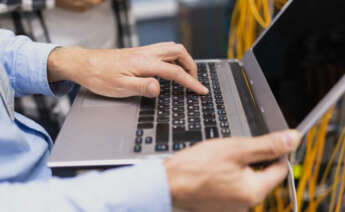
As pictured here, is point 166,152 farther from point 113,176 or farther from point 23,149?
point 23,149

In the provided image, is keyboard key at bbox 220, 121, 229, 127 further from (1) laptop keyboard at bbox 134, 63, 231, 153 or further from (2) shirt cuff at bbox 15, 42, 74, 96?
(2) shirt cuff at bbox 15, 42, 74, 96

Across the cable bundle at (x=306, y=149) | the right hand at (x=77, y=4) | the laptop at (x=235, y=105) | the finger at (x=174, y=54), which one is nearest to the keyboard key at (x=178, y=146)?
the laptop at (x=235, y=105)

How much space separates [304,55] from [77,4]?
758 mm

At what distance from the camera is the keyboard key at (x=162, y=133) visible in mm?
459

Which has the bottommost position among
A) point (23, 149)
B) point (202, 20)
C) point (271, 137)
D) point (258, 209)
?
point (258, 209)

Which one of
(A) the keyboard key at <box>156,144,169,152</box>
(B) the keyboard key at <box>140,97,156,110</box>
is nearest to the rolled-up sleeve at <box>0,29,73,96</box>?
(B) the keyboard key at <box>140,97,156,110</box>

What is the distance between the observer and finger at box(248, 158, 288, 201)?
0.35m

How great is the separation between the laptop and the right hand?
→ 0.46 meters

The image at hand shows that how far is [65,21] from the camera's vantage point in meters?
1.00

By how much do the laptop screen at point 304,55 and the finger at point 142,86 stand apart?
0.22 meters

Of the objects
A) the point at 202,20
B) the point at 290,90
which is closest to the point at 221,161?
→ the point at 290,90

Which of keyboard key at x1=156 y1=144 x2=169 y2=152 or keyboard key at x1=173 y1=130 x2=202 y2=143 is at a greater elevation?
keyboard key at x1=156 y1=144 x2=169 y2=152

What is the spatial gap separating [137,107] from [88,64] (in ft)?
0.46

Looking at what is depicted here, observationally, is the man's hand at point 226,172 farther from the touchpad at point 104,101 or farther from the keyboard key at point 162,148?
the touchpad at point 104,101
